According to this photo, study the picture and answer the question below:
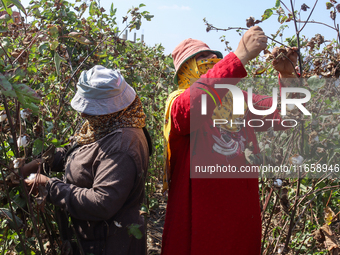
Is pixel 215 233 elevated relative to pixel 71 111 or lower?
lower

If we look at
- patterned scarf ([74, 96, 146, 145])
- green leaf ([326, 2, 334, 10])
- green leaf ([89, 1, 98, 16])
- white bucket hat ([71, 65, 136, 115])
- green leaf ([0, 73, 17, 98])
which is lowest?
green leaf ([0, 73, 17, 98])

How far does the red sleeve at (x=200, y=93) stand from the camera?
55.6 inches

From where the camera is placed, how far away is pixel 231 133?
1780 mm

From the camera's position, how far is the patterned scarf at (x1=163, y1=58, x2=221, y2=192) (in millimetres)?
1763

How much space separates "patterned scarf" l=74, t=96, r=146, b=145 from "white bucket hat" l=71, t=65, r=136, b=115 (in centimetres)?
6

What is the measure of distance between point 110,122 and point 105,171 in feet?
0.88

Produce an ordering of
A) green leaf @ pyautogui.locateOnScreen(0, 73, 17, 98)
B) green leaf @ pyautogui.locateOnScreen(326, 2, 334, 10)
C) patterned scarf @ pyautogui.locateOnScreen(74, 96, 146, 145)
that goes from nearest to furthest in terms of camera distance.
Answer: green leaf @ pyautogui.locateOnScreen(0, 73, 17, 98)
green leaf @ pyautogui.locateOnScreen(326, 2, 334, 10)
patterned scarf @ pyautogui.locateOnScreen(74, 96, 146, 145)

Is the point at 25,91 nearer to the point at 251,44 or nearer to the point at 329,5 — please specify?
the point at 251,44

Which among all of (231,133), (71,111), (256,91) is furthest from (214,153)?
(71,111)

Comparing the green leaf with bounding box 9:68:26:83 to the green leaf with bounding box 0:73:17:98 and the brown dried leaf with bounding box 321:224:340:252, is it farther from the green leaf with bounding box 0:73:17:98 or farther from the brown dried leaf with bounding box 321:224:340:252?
the brown dried leaf with bounding box 321:224:340:252

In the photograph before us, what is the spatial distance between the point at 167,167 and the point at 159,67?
4.97ft

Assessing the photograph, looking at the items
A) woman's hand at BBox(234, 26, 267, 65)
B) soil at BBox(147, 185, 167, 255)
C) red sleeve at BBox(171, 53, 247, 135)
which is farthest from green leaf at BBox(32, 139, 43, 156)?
soil at BBox(147, 185, 167, 255)

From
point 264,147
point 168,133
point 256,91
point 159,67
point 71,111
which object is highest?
point 159,67

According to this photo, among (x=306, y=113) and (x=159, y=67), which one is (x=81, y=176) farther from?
(x=159, y=67)
